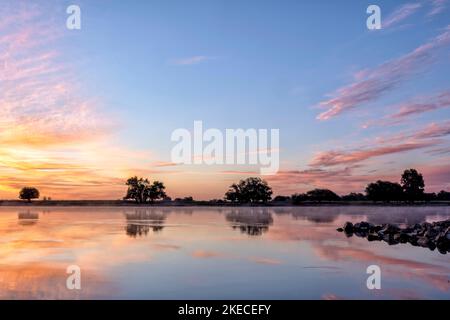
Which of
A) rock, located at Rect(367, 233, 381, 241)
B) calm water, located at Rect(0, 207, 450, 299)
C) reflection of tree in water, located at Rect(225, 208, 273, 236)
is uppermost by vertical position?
calm water, located at Rect(0, 207, 450, 299)

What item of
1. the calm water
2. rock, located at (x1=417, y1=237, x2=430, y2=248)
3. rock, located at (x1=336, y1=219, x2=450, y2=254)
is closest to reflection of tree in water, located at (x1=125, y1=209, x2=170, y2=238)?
the calm water

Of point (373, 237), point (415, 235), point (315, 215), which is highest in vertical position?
point (415, 235)

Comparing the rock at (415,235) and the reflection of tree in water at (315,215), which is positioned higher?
the rock at (415,235)

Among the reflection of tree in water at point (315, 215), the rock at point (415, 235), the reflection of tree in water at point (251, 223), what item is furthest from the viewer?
the reflection of tree in water at point (315, 215)

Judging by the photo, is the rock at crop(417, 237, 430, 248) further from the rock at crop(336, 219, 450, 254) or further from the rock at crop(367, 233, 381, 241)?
the rock at crop(367, 233, 381, 241)

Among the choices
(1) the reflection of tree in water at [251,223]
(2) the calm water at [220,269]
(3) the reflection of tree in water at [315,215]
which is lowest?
(3) the reflection of tree in water at [315,215]

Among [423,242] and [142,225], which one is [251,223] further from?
[423,242]

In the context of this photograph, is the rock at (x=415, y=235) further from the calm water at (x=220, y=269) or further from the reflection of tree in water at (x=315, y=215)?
the reflection of tree in water at (x=315, y=215)

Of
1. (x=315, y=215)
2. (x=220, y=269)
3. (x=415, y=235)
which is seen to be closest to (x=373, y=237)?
(x=415, y=235)

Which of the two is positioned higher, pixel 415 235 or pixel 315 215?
pixel 415 235

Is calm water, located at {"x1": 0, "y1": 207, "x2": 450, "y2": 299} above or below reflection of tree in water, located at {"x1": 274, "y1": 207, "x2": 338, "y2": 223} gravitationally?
above

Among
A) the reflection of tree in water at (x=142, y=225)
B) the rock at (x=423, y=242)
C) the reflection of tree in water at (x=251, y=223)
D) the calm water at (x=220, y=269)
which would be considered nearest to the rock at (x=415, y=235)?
the rock at (x=423, y=242)
